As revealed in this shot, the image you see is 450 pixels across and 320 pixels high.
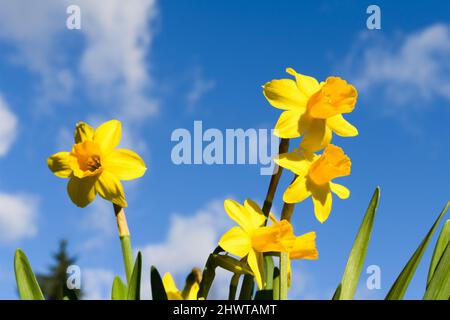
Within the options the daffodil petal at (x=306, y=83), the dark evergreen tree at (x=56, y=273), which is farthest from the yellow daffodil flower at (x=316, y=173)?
the dark evergreen tree at (x=56, y=273)

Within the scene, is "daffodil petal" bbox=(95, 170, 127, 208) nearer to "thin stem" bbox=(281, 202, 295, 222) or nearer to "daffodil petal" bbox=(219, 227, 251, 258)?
"daffodil petal" bbox=(219, 227, 251, 258)

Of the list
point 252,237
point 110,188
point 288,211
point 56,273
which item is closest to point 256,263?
point 252,237

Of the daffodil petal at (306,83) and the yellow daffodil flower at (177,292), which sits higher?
the daffodil petal at (306,83)

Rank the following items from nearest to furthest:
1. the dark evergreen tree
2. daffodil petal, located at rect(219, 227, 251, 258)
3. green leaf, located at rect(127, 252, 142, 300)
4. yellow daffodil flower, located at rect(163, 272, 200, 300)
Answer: green leaf, located at rect(127, 252, 142, 300), daffodil petal, located at rect(219, 227, 251, 258), yellow daffodil flower, located at rect(163, 272, 200, 300), the dark evergreen tree

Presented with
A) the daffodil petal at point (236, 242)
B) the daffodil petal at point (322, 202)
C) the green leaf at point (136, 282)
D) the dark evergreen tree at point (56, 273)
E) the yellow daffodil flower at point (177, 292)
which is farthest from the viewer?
the dark evergreen tree at point (56, 273)

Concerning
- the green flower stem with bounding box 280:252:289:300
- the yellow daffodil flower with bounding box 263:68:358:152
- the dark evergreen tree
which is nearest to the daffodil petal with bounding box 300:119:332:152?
the yellow daffodil flower with bounding box 263:68:358:152

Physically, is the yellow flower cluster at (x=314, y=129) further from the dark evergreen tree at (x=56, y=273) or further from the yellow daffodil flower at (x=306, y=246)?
the dark evergreen tree at (x=56, y=273)
